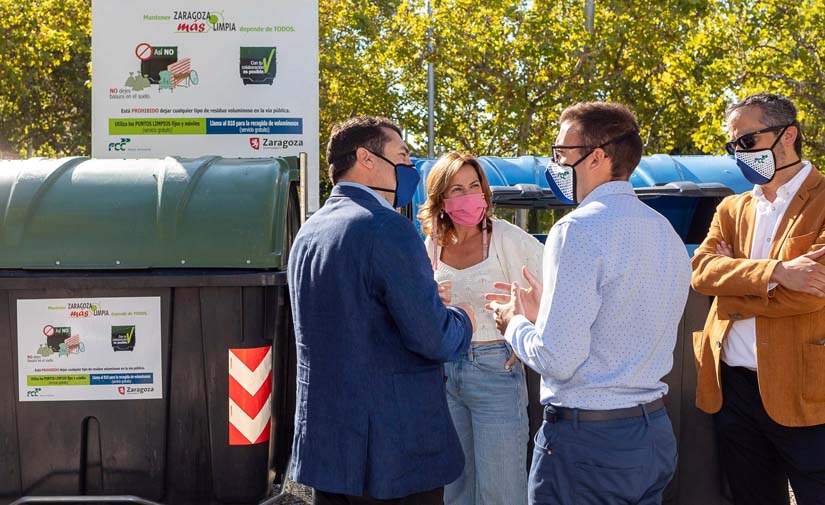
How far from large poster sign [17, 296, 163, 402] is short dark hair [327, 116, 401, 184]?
1350mm

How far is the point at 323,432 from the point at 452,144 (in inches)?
653

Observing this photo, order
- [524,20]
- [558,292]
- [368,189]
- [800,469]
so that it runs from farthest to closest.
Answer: [524,20], [800,469], [368,189], [558,292]

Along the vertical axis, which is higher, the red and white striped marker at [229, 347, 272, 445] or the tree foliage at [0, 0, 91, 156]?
the tree foliage at [0, 0, 91, 156]

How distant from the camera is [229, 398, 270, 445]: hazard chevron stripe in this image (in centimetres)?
382

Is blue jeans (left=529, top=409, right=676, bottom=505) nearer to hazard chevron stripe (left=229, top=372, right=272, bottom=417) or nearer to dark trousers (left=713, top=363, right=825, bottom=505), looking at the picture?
dark trousers (left=713, top=363, right=825, bottom=505)

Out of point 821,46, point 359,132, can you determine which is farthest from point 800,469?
point 821,46

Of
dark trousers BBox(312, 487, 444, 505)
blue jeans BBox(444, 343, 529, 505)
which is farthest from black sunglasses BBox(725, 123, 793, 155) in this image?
dark trousers BBox(312, 487, 444, 505)

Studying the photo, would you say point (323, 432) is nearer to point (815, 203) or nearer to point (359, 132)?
point (359, 132)

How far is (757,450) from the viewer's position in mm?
3295

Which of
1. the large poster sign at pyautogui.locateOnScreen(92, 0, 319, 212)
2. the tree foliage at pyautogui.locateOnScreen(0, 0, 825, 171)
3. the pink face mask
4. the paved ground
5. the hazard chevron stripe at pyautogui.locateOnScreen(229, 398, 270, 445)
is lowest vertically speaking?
the paved ground

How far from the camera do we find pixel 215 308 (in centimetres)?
381

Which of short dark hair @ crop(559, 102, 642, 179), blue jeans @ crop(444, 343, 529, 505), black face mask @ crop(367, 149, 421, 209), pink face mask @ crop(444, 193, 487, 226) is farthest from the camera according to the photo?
pink face mask @ crop(444, 193, 487, 226)

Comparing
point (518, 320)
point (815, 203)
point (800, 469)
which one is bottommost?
point (800, 469)

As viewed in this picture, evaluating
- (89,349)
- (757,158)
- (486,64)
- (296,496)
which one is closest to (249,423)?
(89,349)
